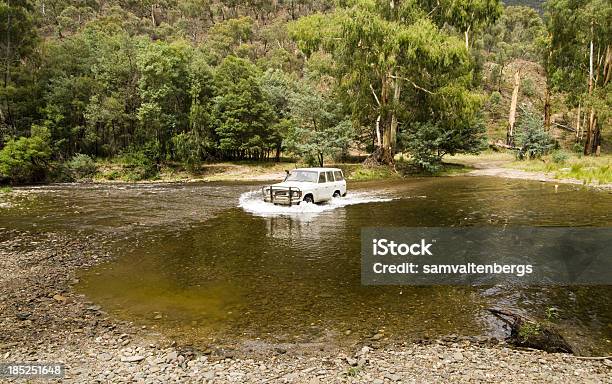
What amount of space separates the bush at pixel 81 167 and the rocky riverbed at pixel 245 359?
1438 inches

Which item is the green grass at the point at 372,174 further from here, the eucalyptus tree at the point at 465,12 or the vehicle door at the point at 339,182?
the vehicle door at the point at 339,182

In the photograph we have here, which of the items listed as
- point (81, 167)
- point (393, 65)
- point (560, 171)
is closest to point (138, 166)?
point (81, 167)

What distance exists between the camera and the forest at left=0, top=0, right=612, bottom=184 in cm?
3622

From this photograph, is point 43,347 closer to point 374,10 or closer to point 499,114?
point 374,10

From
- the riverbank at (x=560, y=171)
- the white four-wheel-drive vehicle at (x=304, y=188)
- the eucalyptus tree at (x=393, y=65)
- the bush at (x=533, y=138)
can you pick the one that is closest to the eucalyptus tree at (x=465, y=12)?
the eucalyptus tree at (x=393, y=65)

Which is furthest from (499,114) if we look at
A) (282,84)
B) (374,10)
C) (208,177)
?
(208,177)

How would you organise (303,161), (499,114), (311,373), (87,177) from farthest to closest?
(499,114) → (303,161) → (87,177) → (311,373)

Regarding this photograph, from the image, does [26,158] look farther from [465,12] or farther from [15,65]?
[465,12]

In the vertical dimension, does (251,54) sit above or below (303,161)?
above

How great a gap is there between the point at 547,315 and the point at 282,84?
48.6m

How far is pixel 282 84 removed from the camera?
53531 mm

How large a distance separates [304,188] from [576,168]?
26.2 m

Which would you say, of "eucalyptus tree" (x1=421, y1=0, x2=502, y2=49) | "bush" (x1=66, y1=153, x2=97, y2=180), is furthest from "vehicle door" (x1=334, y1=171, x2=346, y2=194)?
"bush" (x1=66, y1=153, x2=97, y2=180)

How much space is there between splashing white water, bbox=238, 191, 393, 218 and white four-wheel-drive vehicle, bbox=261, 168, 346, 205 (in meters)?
0.32
